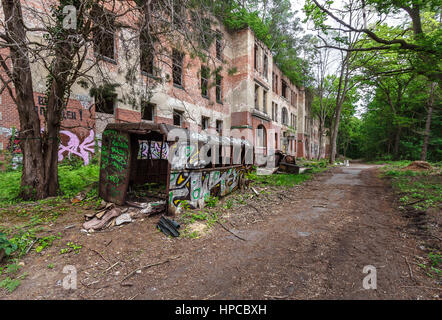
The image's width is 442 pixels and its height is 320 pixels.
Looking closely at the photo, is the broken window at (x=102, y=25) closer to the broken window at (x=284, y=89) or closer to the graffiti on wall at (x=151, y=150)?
the graffiti on wall at (x=151, y=150)

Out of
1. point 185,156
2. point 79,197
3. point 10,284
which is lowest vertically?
point 10,284

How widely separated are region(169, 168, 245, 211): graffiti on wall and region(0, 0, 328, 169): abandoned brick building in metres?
2.10

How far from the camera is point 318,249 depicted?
3.71 meters

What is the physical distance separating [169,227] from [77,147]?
7.70 meters

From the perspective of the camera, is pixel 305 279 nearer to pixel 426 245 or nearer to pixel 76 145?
pixel 426 245

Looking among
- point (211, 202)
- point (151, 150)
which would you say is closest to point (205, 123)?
point (151, 150)

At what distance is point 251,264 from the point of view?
10.6 feet

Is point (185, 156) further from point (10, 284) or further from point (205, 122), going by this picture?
point (205, 122)

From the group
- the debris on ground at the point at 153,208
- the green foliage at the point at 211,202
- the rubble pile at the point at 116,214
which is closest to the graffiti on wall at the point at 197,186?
the green foliage at the point at 211,202

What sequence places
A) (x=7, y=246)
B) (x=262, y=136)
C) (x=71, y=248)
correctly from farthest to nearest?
1. (x=262, y=136)
2. (x=71, y=248)
3. (x=7, y=246)

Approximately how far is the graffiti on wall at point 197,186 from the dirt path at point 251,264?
0.97 m

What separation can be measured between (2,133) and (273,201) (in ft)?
35.1

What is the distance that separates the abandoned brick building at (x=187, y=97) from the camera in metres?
6.97

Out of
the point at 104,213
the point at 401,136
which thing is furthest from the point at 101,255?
the point at 401,136
